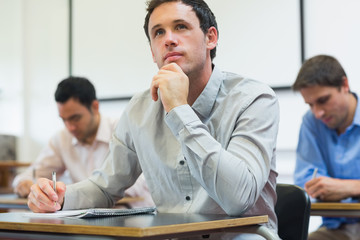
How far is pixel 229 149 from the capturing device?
1.49m

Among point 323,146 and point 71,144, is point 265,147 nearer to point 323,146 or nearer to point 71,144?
point 323,146

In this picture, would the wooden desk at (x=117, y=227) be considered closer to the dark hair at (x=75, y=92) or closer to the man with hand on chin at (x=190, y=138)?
the man with hand on chin at (x=190, y=138)

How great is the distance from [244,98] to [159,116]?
1.01 ft

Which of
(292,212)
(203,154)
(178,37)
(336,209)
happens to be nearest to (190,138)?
(203,154)

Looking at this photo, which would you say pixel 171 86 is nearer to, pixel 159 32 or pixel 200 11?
pixel 159 32

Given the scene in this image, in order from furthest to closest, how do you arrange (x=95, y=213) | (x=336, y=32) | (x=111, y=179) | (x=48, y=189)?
(x=336, y=32)
(x=111, y=179)
(x=48, y=189)
(x=95, y=213)

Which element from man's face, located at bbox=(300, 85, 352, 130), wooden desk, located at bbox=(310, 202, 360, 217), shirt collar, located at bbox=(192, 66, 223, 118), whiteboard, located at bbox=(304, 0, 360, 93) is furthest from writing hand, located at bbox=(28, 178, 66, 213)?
whiteboard, located at bbox=(304, 0, 360, 93)

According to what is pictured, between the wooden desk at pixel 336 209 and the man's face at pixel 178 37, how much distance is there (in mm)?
816

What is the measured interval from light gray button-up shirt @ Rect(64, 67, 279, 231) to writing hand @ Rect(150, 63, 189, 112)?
3 centimetres

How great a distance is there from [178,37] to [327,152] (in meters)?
1.48

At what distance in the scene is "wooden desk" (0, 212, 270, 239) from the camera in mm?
1038

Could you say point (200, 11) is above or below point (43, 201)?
above

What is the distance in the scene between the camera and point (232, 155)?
1426 mm

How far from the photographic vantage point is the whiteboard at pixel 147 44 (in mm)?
4141
